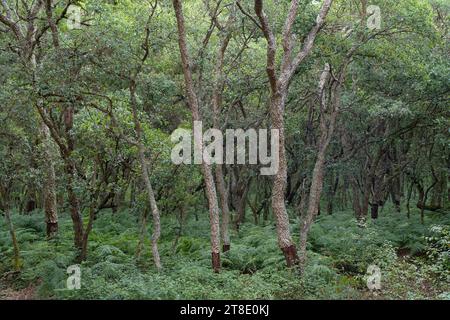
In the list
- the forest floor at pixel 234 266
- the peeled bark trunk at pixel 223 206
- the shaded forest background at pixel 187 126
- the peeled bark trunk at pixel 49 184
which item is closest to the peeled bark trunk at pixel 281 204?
the shaded forest background at pixel 187 126

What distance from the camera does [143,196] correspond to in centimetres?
1386

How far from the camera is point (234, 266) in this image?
46.6 feet

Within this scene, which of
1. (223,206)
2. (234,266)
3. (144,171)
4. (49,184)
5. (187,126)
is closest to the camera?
(144,171)

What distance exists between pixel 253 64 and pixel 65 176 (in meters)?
7.23

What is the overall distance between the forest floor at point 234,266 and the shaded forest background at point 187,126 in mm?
57

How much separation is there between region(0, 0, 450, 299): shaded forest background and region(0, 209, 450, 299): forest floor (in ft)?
0.19

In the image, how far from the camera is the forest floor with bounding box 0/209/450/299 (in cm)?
986

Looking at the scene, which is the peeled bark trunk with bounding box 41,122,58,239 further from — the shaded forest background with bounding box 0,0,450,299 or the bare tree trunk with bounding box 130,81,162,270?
the bare tree trunk with bounding box 130,81,162,270

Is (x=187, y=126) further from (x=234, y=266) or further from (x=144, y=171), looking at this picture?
(x=234, y=266)

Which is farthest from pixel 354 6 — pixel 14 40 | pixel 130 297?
pixel 130 297

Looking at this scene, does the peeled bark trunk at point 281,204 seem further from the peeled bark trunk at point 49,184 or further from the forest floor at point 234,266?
the peeled bark trunk at point 49,184

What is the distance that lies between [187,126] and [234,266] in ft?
17.4

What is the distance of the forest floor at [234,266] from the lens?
9.86m

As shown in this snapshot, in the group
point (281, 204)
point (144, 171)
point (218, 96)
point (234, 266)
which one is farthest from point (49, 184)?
point (281, 204)
